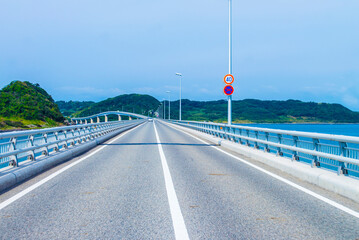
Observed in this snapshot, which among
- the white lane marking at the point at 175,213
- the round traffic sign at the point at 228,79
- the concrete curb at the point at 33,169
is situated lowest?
the white lane marking at the point at 175,213

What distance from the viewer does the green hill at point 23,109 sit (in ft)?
296

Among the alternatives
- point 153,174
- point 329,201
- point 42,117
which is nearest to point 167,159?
point 153,174

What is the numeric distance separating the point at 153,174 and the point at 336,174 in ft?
15.7

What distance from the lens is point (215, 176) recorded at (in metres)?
9.37

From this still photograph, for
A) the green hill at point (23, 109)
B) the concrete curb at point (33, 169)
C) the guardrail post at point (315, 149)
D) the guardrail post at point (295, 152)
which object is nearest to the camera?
the concrete curb at point (33, 169)

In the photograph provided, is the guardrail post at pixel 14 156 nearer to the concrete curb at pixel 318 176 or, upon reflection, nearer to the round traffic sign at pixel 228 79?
the concrete curb at pixel 318 176

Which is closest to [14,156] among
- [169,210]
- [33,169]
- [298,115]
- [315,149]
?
[33,169]

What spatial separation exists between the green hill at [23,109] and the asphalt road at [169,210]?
270ft

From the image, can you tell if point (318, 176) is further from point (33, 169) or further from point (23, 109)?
point (23, 109)

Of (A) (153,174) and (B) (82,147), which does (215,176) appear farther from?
(B) (82,147)

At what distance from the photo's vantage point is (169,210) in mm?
5863

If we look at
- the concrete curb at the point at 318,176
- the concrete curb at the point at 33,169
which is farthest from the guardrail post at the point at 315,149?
the concrete curb at the point at 33,169

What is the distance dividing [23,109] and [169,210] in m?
100

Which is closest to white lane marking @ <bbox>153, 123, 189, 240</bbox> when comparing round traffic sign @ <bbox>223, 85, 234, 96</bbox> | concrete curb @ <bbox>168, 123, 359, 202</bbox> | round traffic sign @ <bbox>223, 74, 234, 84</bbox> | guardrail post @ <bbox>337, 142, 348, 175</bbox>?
concrete curb @ <bbox>168, 123, 359, 202</bbox>
